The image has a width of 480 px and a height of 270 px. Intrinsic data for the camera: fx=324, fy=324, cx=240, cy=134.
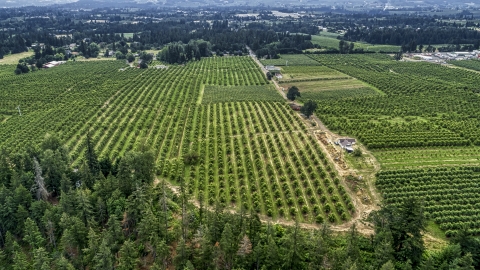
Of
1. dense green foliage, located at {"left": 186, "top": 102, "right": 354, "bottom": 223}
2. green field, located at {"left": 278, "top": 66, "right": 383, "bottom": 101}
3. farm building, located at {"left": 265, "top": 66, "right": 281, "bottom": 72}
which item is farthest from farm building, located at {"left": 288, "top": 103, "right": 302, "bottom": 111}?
farm building, located at {"left": 265, "top": 66, "right": 281, "bottom": 72}

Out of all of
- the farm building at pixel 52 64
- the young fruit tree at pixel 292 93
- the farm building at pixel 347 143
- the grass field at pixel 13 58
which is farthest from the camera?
the grass field at pixel 13 58

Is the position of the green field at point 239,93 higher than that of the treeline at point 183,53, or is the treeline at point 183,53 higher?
the treeline at point 183,53

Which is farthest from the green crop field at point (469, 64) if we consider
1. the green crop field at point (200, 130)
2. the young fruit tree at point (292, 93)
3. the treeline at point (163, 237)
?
the treeline at point (163, 237)

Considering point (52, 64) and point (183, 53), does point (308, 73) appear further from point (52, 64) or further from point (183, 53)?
point (52, 64)

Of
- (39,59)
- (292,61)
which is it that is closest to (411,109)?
(292,61)

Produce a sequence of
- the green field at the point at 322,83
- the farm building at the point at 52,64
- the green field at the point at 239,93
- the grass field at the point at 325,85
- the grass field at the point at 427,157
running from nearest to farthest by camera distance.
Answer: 1. the grass field at the point at 427,157
2. the green field at the point at 239,93
3. the green field at the point at 322,83
4. the grass field at the point at 325,85
5. the farm building at the point at 52,64

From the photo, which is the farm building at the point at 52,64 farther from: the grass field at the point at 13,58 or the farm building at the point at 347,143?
the farm building at the point at 347,143
